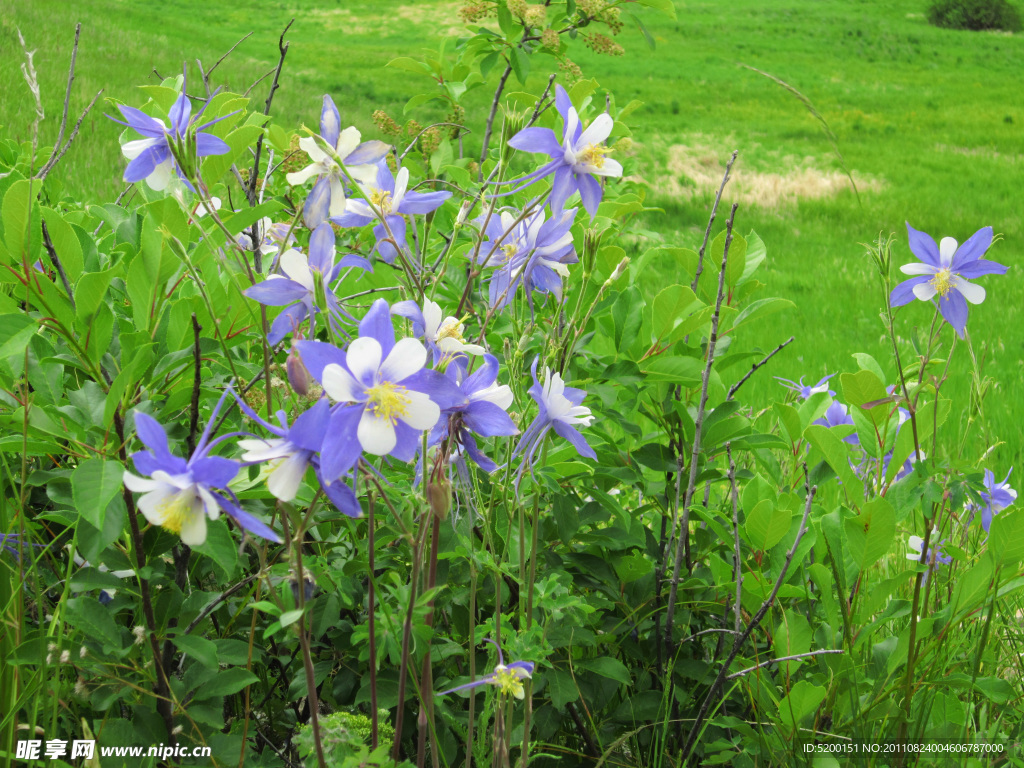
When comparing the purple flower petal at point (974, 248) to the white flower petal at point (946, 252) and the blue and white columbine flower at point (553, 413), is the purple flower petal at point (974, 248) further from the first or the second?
the blue and white columbine flower at point (553, 413)

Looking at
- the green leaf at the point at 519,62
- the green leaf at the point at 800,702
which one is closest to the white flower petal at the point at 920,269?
the green leaf at the point at 800,702

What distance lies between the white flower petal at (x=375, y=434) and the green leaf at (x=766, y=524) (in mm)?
919

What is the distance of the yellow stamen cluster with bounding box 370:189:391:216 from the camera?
1208 mm

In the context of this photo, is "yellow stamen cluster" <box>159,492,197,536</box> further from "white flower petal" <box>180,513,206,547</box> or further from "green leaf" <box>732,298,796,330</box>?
"green leaf" <box>732,298,796,330</box>

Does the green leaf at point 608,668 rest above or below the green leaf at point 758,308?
below

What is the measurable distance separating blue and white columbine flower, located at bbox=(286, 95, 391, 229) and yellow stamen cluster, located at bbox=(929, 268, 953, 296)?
1072 millimetres

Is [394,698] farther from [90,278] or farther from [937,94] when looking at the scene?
[937,94]

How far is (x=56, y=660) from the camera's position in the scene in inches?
45.3

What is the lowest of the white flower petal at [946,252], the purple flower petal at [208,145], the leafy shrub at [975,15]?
the white flower petal at [946,252]

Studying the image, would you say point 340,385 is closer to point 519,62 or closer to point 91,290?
point 91,290

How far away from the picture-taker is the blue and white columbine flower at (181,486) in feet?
2.45

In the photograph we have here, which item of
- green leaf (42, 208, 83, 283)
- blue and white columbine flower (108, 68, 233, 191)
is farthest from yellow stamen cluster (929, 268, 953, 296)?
green leaf (42, 208, 83, 283)

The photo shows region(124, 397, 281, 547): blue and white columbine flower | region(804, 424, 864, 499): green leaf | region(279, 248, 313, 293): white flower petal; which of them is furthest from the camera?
region(804, 424, 864, 499): green leaf

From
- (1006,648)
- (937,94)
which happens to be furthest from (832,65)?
(1006,648)
